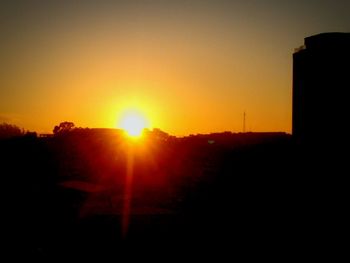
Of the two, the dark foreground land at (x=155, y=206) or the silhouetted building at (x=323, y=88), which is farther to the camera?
the silhouetted building at (x=323, y=88)

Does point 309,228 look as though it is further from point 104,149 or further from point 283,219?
point 104,149

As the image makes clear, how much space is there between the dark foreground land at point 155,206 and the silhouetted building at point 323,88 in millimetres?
1698

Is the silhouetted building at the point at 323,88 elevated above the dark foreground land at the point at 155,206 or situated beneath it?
elevated above

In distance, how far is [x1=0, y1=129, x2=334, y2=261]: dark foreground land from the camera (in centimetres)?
1408

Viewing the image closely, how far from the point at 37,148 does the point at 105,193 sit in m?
8.21

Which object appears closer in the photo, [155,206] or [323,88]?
[155,206]

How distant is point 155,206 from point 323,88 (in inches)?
470

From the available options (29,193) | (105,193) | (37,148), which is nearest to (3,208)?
(29,193)

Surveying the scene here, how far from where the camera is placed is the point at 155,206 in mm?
20297

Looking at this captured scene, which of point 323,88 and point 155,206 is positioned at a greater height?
point 323,88

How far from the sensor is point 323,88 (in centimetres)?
2277

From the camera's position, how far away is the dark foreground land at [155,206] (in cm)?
1408

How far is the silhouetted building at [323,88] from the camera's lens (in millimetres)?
22027

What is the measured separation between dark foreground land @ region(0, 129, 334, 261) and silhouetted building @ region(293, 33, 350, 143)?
1698 mm
